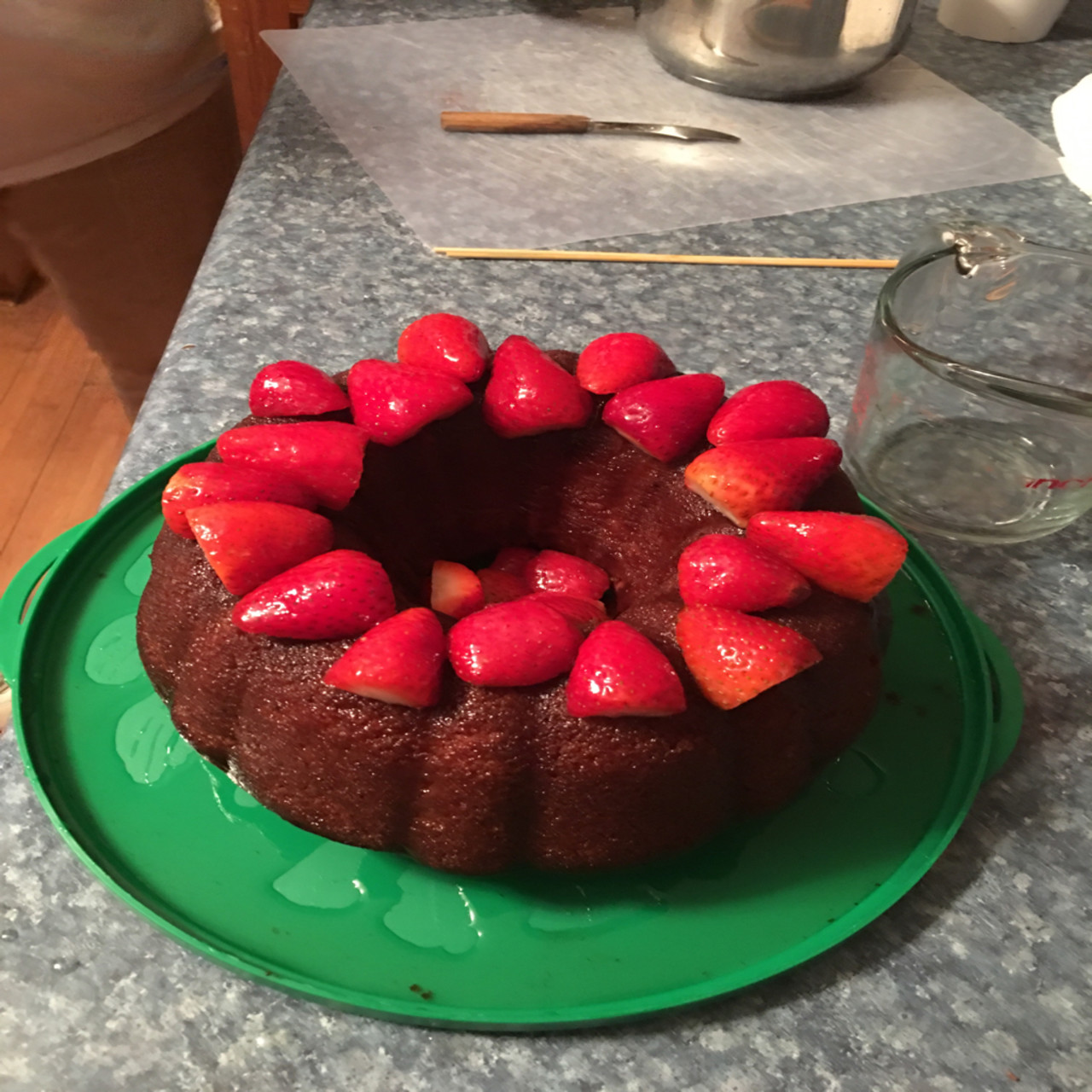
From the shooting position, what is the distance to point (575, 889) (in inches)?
32.4

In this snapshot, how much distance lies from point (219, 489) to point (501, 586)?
0.29 meters

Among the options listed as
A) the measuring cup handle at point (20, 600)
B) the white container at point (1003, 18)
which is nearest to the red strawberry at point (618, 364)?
the measuring cup handle at point (20, 600)

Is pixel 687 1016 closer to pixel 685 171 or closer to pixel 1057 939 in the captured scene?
pixel 1057 939

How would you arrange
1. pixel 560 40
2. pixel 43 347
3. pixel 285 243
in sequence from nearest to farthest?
pixel 285 243
pixel 560 40
pixel 43 347

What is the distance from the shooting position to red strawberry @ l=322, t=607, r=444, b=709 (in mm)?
712

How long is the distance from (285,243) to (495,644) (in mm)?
1091

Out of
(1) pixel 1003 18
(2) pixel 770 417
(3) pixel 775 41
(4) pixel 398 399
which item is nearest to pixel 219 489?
(4) pixel 398 399

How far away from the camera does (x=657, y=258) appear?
1597mm

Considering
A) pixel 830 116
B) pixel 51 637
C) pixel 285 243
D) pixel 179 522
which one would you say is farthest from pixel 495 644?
pixel 830 116

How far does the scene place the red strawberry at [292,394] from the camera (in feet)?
2.98

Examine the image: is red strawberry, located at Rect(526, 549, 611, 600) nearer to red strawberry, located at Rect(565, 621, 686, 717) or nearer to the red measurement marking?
red strawberry, located at Rect(565, 621, 686, 717)

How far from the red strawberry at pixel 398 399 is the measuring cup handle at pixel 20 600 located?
0.37 m

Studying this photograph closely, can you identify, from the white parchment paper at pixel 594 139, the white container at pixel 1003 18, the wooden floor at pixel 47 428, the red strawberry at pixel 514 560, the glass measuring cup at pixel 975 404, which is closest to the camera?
the red strawberry at pixel 514 560

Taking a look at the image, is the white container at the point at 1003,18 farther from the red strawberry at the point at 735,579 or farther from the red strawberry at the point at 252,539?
the red strawberry at the point at 252,539
